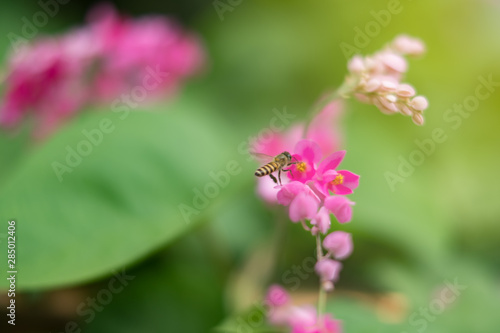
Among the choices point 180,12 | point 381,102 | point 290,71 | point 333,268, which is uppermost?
point 180,12

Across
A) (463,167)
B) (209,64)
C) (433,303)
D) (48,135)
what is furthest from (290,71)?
(433,303)

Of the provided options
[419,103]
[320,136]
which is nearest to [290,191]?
[419,103]

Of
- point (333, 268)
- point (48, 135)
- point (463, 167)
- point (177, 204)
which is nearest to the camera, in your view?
point (333, 268)

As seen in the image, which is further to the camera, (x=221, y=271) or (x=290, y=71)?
(x=290, y=71)

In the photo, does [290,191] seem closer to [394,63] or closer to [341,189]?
[341,189]

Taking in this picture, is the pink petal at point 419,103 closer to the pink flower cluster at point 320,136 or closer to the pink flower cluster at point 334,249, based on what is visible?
the pink flower cluster at point 334,249

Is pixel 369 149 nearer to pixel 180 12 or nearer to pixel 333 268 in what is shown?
pixel 333 268

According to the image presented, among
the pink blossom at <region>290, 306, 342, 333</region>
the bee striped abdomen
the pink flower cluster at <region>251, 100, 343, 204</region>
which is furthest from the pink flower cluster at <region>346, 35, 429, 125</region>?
the pink flower cluster at <region>251, 100, 343, 204</region>
